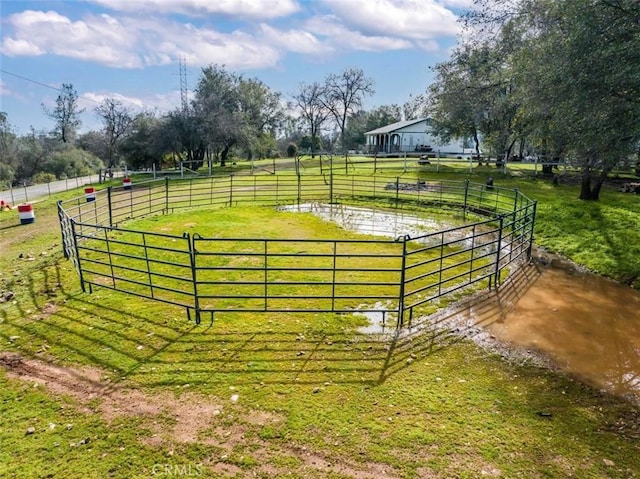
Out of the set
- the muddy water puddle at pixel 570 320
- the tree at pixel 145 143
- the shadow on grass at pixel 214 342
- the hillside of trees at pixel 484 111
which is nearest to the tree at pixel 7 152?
the hillside of trees at pixel 484 111

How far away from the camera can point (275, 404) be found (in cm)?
417

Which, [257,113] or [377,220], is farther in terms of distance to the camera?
[257,113]

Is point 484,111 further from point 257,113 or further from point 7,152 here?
point 7,152

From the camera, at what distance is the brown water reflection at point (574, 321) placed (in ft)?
16.4

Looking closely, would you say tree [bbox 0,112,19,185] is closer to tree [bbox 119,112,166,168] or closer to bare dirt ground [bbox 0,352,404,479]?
tree [bbox 119,112,166,168]

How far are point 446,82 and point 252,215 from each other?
17750mm

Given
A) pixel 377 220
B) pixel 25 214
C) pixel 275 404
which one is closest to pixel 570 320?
pixel 275 404

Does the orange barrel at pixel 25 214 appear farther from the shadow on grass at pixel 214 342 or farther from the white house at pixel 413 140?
the white house at pixel 413 140

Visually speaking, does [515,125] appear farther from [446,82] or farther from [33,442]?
[33,442]

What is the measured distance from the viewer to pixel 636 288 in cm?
771

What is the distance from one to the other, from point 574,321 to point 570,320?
2.1 inches

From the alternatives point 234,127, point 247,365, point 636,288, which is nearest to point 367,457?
point 247,365

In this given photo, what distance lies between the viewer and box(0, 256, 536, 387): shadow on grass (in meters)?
4.70

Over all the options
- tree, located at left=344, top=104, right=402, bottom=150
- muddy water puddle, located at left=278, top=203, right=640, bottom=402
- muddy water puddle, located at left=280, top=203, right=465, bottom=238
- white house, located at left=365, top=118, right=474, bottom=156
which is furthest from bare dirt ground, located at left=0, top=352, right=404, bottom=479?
tree, located at left=344, top=104, right=402, bottom=150
